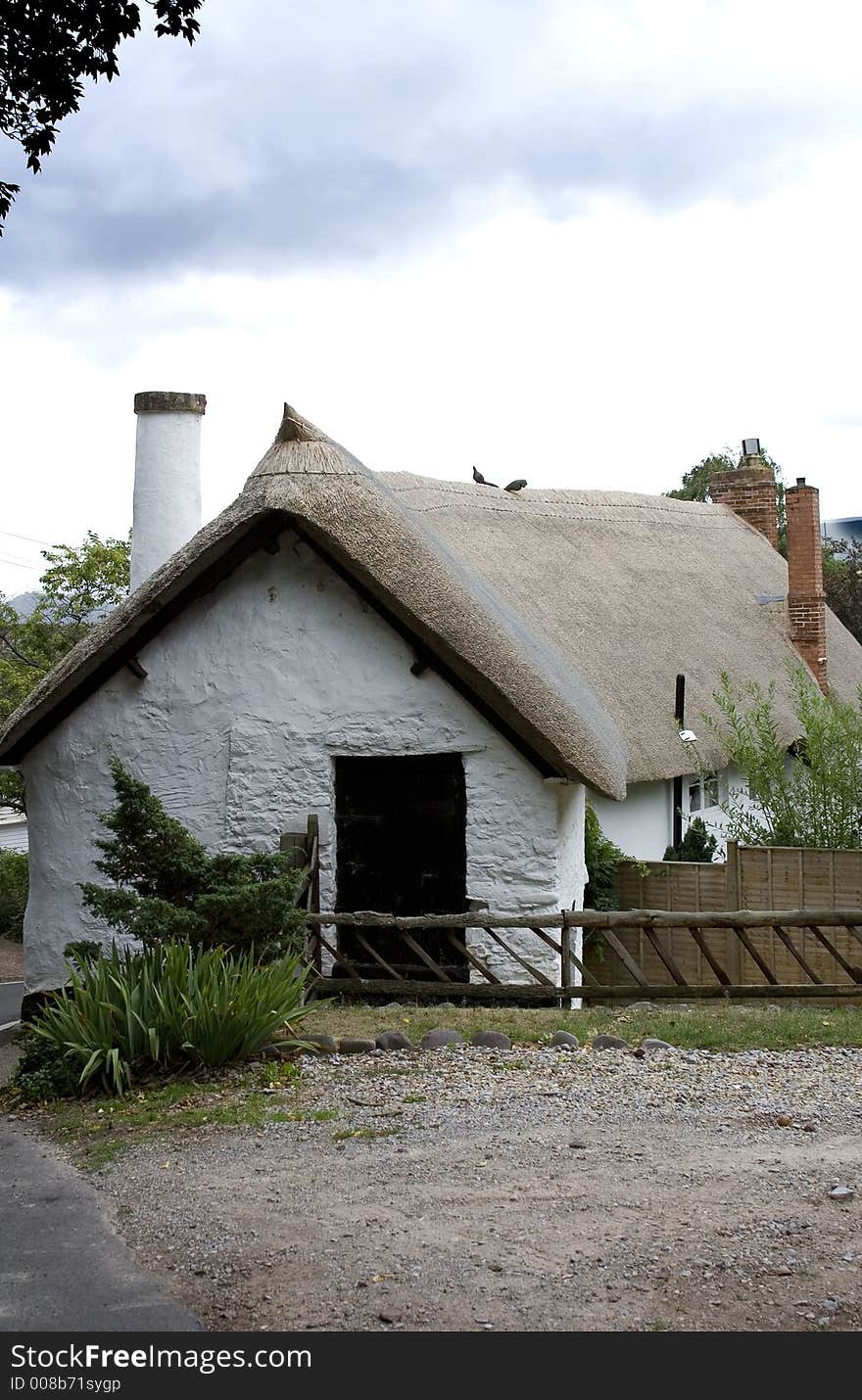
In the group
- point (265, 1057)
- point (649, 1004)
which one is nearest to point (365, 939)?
point (649, 1004)

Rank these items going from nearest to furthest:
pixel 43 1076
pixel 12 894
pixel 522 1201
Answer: pixel 522 1201 → pixel 43 1076 → pixel 12 894

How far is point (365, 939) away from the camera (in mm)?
13195

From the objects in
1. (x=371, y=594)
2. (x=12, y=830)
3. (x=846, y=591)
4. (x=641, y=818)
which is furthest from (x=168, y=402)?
(x=846, y=591)

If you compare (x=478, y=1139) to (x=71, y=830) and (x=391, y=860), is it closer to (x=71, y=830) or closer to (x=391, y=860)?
(x=391, y=860)

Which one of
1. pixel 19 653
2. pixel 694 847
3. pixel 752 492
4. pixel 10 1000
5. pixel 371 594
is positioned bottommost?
pixel 10 1000

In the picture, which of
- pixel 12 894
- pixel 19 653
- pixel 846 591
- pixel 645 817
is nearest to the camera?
pixel 645 817

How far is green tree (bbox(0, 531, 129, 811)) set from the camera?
2623 centimetres

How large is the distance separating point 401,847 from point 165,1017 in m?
4.79

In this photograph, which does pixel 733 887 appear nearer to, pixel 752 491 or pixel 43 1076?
pixel 43 1076

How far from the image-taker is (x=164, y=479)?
1667 cm

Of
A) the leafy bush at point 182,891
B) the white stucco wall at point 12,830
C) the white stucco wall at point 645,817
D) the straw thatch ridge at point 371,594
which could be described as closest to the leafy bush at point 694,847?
the white stucco wall at point 645,817

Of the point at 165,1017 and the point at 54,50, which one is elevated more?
the point at 54,50

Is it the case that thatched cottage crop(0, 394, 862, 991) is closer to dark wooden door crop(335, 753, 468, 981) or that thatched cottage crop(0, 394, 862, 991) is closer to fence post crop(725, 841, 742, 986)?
dark wooden door crop(335, 753, 468, 981)

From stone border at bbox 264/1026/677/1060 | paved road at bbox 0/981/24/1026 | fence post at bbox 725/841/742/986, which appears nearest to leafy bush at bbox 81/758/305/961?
stone border at bbox 264/1026/677/1060
